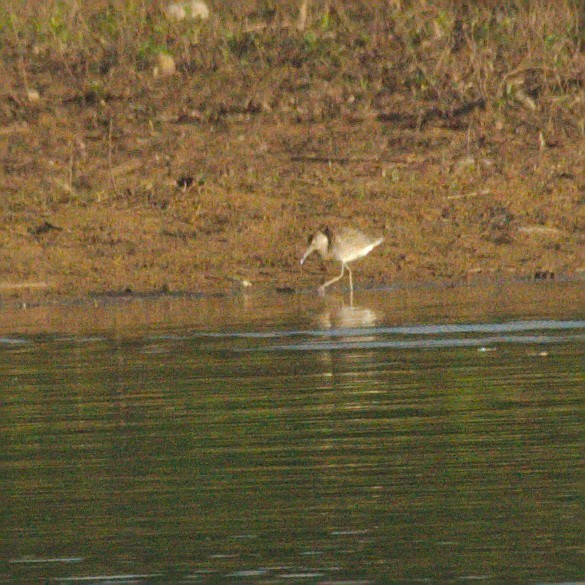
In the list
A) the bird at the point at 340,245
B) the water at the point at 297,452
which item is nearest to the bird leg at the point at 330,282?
the bird at the point at 340,245

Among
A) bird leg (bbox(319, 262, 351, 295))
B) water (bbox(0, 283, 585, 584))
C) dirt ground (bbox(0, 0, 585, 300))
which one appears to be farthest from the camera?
dirt ground (bbox(0, 0, 585, 300))

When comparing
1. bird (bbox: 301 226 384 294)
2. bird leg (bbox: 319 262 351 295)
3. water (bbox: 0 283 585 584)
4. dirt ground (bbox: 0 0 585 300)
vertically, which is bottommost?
water (bbox: 0 283 585 584)

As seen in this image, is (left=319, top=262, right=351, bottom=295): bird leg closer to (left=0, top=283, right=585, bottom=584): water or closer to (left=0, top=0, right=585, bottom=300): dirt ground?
(left=0, top=0, right=585, bottom=300): dirt ground

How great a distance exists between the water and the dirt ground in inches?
186

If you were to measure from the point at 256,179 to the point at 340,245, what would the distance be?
11.3 ft

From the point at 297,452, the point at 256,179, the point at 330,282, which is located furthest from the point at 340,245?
the point at 297,452

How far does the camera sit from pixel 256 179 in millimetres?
20859

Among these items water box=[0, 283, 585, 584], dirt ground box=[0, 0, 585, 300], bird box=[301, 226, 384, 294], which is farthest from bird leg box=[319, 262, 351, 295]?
water box=[0, 283, 585, 584]

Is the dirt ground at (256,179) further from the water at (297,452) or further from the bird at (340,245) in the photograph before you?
the water at (297,452)

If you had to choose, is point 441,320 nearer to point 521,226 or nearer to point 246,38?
point 521,226

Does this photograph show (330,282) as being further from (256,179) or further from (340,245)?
(256,179)

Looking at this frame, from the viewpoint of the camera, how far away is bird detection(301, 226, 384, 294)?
57.6ft

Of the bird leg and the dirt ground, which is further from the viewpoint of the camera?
the dirt ground

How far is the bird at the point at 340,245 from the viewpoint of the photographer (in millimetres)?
17562
